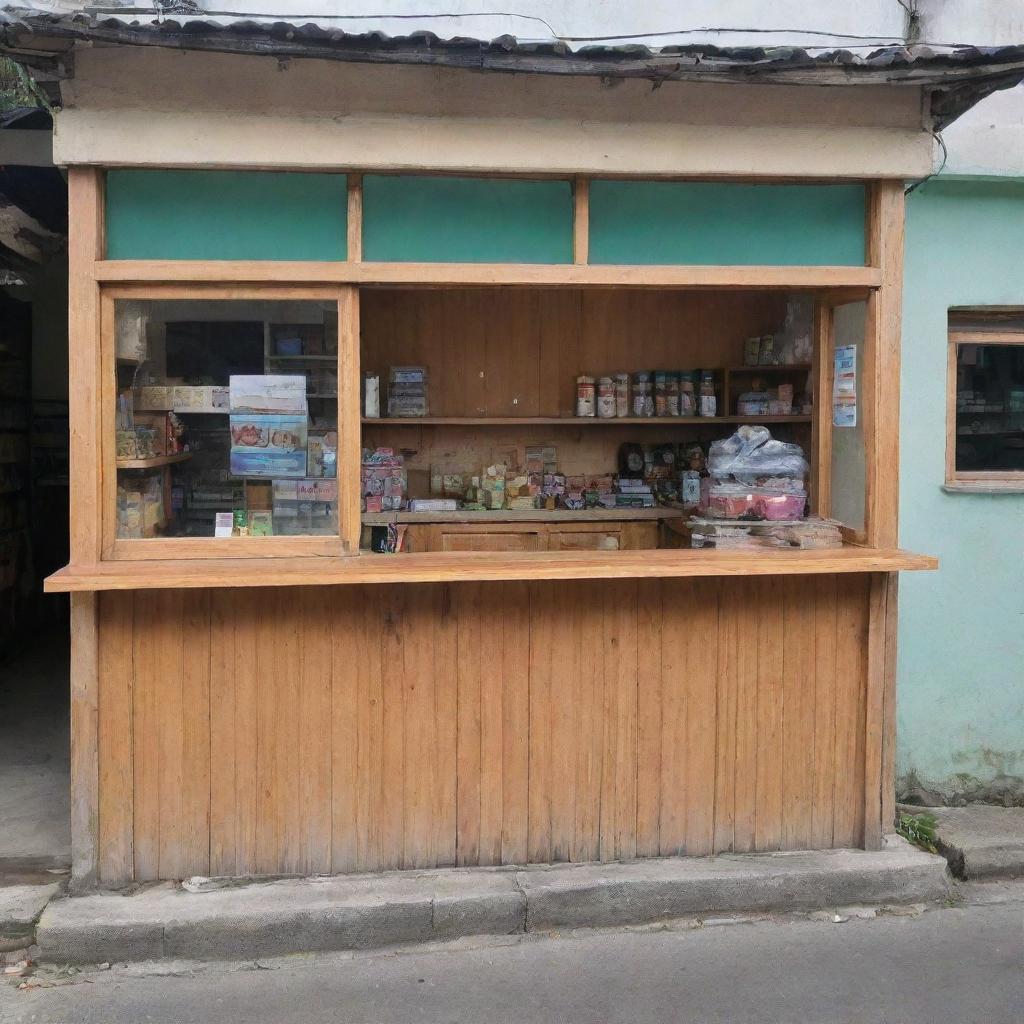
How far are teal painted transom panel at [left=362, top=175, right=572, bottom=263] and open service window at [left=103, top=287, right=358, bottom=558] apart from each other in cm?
40

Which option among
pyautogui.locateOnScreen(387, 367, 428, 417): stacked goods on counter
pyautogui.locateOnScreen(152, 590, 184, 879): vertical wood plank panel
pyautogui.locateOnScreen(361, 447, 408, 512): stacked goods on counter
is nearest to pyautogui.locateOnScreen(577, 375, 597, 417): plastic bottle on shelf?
pyautogui.locateOnScreen(387, 367, 428, 417): stacked goods on counter

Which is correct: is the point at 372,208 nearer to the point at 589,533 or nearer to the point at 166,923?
the point at 166,923

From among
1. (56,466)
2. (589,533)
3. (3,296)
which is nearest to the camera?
(589,533)

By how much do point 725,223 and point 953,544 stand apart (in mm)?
2292

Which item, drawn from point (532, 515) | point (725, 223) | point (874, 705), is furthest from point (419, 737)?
point (532, 515)

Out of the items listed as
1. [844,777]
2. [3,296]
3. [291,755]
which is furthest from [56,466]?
[844,777]

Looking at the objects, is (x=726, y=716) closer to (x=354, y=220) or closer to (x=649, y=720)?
(x=649, y=720)

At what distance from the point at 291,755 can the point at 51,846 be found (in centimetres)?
136

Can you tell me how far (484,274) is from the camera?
468cm

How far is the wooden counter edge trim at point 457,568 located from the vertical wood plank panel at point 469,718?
199 millimetres

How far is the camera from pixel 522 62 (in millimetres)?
4270

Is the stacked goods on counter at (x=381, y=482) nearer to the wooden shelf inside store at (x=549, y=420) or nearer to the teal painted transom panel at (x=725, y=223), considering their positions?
the wooden shelf inside store at (x=549, y=420)

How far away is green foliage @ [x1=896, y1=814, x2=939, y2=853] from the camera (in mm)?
5242

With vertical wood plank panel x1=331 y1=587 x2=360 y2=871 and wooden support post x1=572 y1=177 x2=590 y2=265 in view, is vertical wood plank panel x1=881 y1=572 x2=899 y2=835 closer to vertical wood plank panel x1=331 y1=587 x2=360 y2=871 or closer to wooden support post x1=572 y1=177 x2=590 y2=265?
wooden support post x1=572 y1=177 x2=590 y2=265
